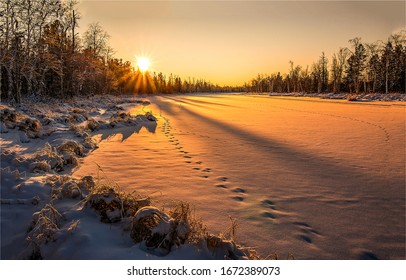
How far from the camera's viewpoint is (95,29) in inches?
1410

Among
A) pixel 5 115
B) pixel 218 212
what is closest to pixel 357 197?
pixel 218 212

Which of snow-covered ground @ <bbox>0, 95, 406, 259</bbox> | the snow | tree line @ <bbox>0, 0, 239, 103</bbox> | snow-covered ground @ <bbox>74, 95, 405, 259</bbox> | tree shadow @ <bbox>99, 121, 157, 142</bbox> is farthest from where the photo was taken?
tree line @ <bbox>0, 0, 239, 103</bbox>

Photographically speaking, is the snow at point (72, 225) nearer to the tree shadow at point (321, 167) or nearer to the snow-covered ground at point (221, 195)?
the snow-covered ground at point (221, 195)

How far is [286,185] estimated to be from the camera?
3998 mm

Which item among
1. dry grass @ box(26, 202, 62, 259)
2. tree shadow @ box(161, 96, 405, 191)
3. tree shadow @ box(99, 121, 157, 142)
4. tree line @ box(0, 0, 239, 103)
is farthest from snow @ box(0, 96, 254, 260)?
tree line @ box(0, 0, 239, 103)

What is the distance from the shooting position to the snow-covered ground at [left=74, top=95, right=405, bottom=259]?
8.49 ft

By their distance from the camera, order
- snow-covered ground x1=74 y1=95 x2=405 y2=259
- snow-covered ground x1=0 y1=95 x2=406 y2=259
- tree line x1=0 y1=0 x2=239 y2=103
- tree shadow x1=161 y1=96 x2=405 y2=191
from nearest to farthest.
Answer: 1. snow-covered ground x1=0 y1=95 x2=406 y2=259
2. snow-covered ground x1=74 y1=95 x2=405 y2=259
3. tree shadow x1=161 y1=96 x2=405 y2=191
4. tree line x1=0 y1=0 x2=239 y2=103

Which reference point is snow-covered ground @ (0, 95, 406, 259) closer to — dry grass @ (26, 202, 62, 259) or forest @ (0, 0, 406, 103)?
dry grass @ (26, 202, 62, 259)

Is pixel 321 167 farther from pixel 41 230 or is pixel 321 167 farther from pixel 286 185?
pixel 41 230

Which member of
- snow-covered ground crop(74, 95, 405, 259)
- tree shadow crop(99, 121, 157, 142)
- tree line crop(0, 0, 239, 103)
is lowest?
snow-covered ground crop(74, 95, 405, 259)

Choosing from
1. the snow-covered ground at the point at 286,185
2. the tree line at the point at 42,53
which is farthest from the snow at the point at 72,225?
the tree line at the point at 42,53

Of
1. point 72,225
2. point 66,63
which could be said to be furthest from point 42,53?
point 72,225

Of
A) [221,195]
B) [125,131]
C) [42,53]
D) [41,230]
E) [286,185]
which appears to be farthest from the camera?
[42,53]

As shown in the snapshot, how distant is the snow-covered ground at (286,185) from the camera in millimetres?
2588
